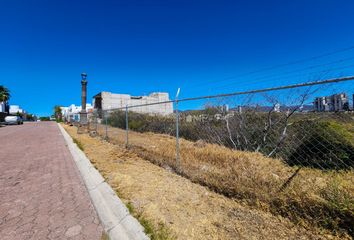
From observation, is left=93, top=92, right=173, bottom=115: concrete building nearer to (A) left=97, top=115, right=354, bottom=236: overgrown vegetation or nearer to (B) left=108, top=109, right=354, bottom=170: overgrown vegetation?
(B) left=108, top=109, right=354, bottom=170: overgrown vegetation

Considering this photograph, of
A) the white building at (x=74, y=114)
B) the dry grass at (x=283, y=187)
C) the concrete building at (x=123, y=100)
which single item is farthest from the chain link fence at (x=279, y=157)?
the concrete building at (x=123, y=100)

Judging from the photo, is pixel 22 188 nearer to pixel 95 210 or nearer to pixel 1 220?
pixel 1 220

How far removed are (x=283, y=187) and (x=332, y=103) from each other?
136 cm

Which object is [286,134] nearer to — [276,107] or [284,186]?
[276,107]

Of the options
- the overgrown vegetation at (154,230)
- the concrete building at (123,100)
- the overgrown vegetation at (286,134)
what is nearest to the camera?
the overgrown vegetation at (154,230)

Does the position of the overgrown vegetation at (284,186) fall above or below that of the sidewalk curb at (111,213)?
above

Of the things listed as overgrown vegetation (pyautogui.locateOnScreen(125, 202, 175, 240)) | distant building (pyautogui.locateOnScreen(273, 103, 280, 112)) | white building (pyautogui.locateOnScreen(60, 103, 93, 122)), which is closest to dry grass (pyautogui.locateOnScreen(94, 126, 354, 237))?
distant building (pyautogui.locateOnScreen(273, 103, 280, 112))

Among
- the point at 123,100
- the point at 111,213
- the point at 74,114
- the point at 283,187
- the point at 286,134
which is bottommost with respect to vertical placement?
the point at 111,213

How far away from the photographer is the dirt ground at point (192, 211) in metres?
2.34

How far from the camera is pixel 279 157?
4.80m

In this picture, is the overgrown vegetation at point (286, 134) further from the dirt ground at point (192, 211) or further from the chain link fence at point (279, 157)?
the dirt ground at point (192, 211)

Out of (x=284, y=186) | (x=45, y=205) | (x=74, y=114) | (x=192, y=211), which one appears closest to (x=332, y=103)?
(x=284, y=186)

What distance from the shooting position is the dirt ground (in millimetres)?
2340

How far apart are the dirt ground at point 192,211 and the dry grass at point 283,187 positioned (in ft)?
0.63
